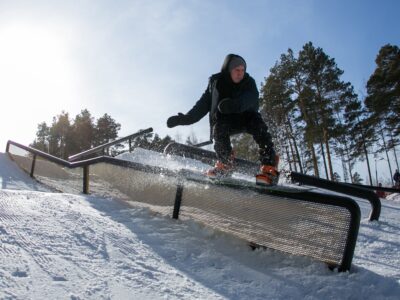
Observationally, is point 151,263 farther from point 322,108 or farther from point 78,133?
point 78,133

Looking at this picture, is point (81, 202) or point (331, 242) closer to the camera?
point (331, 242)

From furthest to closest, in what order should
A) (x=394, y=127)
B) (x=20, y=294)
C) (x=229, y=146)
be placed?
1. (x=394, y=127)
2. (x=229, y=146)
3. (x=20, y=294)

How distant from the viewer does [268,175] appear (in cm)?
404

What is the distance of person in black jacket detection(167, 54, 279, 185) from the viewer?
4.16 meters

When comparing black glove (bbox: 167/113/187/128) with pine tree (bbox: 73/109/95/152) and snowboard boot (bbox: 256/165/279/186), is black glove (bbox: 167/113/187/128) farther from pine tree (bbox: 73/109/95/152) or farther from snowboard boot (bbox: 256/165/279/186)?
pine tree (bbox: 73/109/95/152)

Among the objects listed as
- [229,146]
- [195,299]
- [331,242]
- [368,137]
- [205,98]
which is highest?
[368,137]

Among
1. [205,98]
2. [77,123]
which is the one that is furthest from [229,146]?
[77,123]

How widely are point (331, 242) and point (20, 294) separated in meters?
2.42

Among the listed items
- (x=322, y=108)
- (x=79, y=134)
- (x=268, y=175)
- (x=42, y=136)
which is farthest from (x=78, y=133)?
(x=268, y=175)

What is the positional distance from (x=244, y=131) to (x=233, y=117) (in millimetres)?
242

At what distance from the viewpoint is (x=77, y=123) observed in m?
43.3

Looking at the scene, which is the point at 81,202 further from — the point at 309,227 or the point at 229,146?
the point at 309,227

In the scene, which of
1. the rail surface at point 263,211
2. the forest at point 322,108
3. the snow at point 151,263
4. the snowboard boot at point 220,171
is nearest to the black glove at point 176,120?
the rail surface at point 263,211

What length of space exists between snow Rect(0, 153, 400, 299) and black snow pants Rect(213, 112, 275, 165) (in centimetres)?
106
